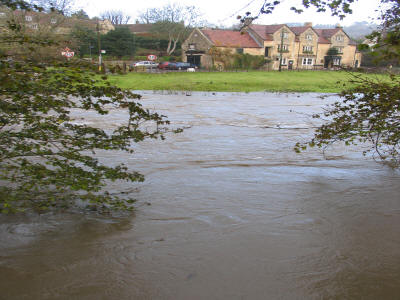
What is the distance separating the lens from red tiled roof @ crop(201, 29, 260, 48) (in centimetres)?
6013

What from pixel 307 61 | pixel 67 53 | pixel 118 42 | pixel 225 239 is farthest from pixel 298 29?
pixel 225 239

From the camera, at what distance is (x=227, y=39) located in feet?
203

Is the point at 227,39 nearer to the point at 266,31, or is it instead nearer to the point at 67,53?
the point at 266,31

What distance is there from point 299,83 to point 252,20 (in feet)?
110

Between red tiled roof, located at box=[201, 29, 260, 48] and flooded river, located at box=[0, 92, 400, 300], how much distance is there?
174ft

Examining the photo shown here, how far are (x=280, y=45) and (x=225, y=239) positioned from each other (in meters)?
64.5

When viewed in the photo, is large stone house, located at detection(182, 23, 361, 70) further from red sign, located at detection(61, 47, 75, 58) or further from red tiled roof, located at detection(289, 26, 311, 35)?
red sign, located at detection(61, 47, 75, 58)

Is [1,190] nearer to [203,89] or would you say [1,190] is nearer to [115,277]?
[115,277]

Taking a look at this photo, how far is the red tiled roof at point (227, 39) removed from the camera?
60.1 meters

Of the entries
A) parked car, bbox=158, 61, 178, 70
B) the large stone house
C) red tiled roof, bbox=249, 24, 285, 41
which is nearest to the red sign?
parked car, bbox=158, 61, 178, 70

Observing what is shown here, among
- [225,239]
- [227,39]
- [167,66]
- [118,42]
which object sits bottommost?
[225,239]

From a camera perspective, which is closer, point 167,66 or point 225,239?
point 225,239

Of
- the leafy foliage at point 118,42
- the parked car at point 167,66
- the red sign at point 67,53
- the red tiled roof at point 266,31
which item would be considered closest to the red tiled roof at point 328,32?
the red tiled roof at point 266,31

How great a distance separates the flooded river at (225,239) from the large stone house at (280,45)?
5156cm
